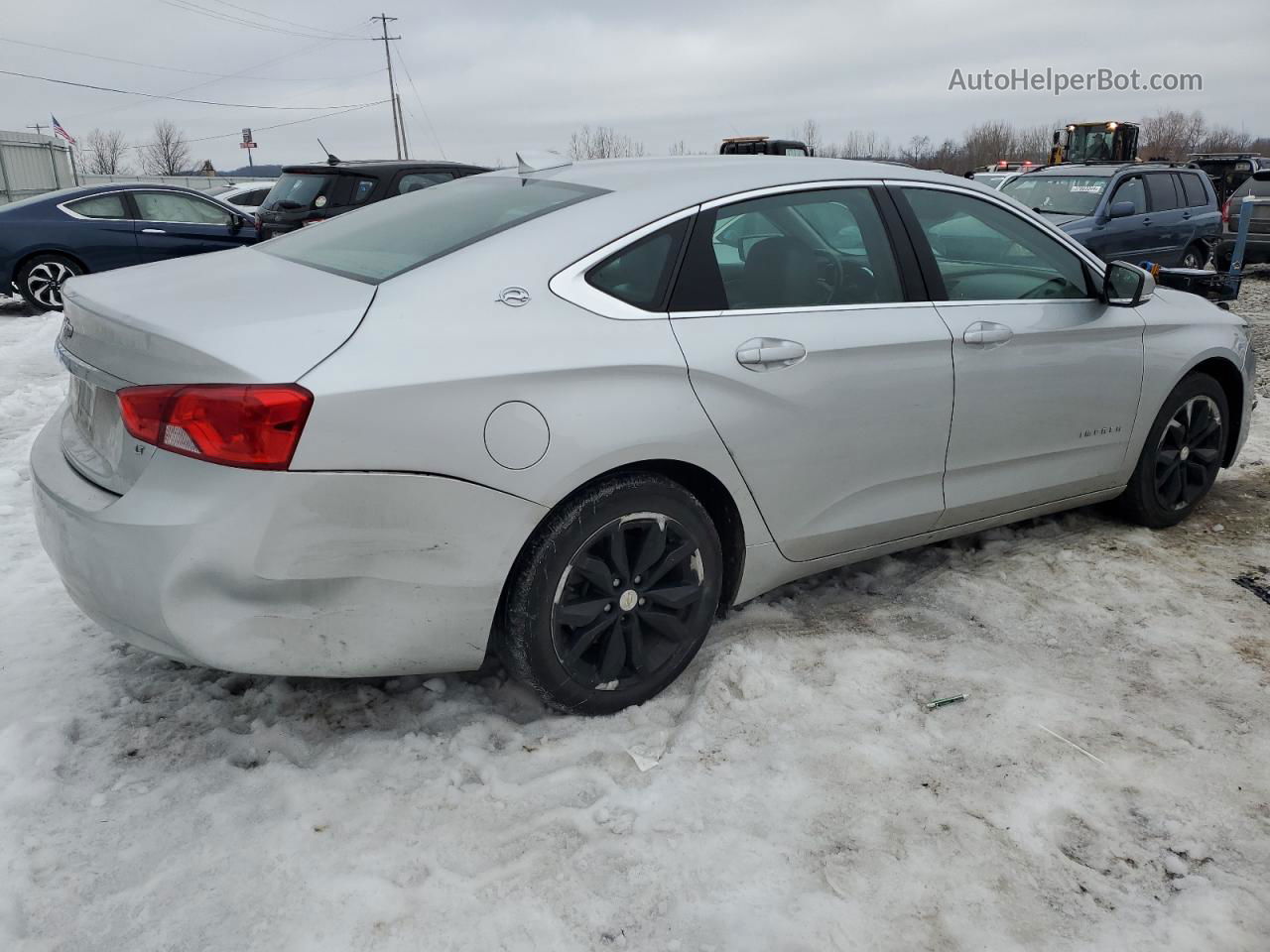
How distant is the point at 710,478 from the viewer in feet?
9.56

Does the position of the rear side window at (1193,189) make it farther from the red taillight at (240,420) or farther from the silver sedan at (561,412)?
the red taillight at (240,420)

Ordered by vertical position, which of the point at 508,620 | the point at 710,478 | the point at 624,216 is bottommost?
the point at 508,620

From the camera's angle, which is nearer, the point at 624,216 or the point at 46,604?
the point at 624,216

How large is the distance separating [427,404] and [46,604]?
2043mm

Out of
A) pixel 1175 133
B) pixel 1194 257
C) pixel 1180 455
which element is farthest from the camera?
pixel 1175 133

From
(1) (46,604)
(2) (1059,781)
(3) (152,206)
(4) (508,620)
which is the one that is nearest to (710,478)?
(4) (508,620)

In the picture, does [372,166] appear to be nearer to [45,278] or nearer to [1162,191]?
[45,278]

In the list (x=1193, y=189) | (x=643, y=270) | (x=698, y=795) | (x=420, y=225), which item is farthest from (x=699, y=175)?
(x=1193, y=189)

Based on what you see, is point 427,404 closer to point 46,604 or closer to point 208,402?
point 208,402

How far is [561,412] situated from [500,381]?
18cm

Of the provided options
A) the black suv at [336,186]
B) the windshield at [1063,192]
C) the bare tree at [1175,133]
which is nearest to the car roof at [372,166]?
the black suv at [336,186]

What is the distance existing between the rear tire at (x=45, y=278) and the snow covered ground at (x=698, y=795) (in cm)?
840

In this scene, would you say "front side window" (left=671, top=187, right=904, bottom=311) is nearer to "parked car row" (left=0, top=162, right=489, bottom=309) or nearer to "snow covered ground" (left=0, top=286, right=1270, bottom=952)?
"snow covered ground" (left=0, top=286, right=1270, bottom=952)

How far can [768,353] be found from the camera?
9.52 feet
